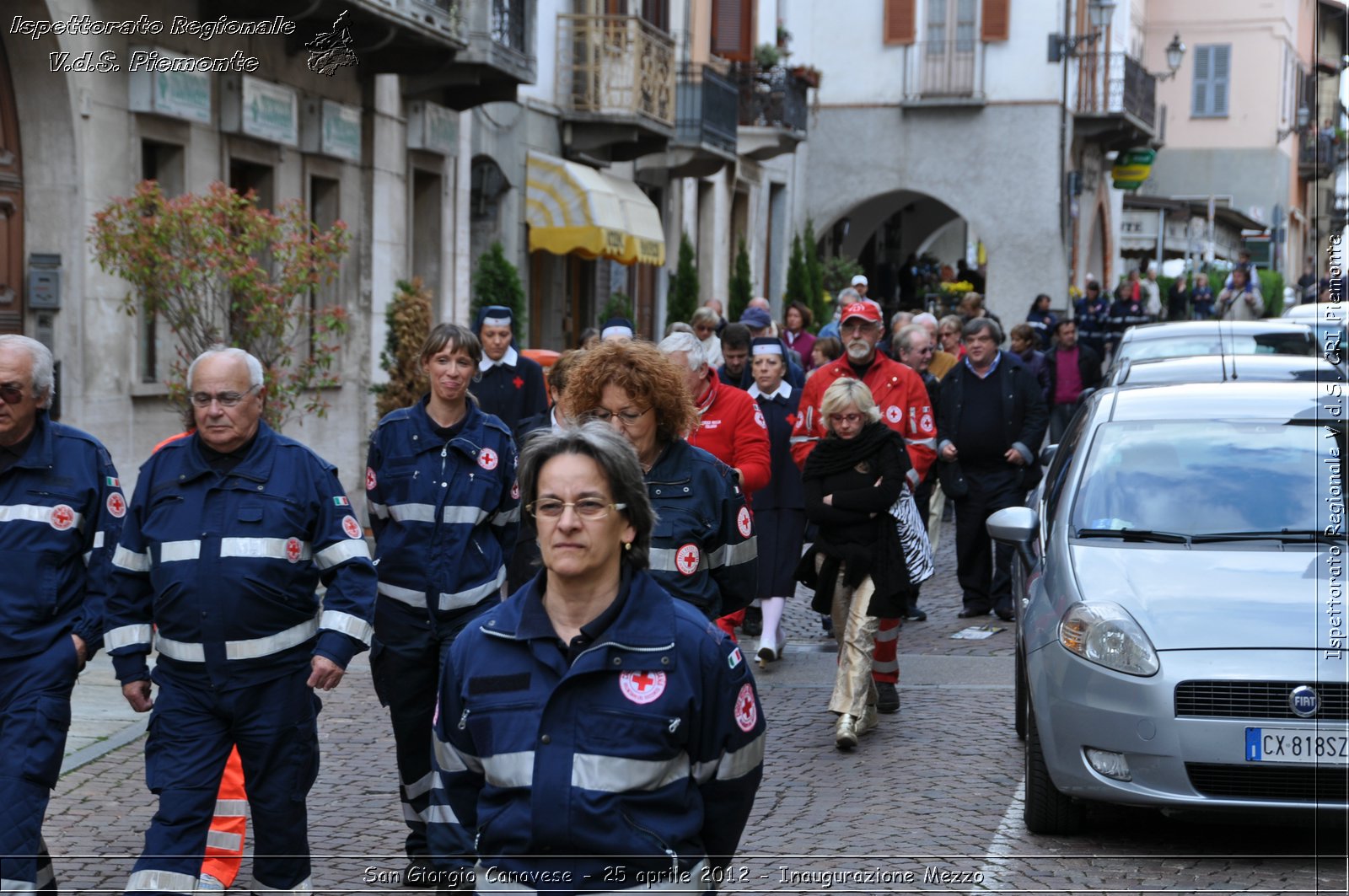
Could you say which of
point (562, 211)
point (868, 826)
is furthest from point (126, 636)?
point (562, 211)

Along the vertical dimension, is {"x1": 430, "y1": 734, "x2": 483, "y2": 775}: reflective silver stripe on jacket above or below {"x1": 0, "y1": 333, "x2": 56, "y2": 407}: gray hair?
below

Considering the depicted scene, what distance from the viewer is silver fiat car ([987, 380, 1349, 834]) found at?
6234mm

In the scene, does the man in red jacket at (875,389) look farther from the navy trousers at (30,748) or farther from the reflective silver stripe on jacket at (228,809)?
the navy trousers at (30,748)

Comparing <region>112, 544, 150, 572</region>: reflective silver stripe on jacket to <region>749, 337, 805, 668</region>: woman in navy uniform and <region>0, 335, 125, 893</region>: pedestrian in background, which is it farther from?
<region>749, 337, 805, 668</region>: woman in navy uniform

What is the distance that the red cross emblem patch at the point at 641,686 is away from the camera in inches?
135

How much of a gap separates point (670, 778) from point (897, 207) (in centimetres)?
3849

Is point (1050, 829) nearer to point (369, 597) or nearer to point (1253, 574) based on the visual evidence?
point (1253, 574)

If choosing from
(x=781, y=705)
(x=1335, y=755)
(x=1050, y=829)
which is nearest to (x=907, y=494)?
(x=781, y=705)

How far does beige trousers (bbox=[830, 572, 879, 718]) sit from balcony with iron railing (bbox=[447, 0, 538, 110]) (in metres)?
12.2

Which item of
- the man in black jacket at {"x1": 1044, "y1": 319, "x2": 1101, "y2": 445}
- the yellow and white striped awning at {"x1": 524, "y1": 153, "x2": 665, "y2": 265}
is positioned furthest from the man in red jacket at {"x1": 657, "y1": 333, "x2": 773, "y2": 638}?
the yellow and white striped awning at {"x1": 524, "y1": 153, "x2": 665, "y2": 265}

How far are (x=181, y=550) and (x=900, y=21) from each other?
33.5 metres

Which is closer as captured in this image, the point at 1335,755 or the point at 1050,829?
the point at 1335,755

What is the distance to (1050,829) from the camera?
6.91 meters

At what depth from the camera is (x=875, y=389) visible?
34.8 ft
